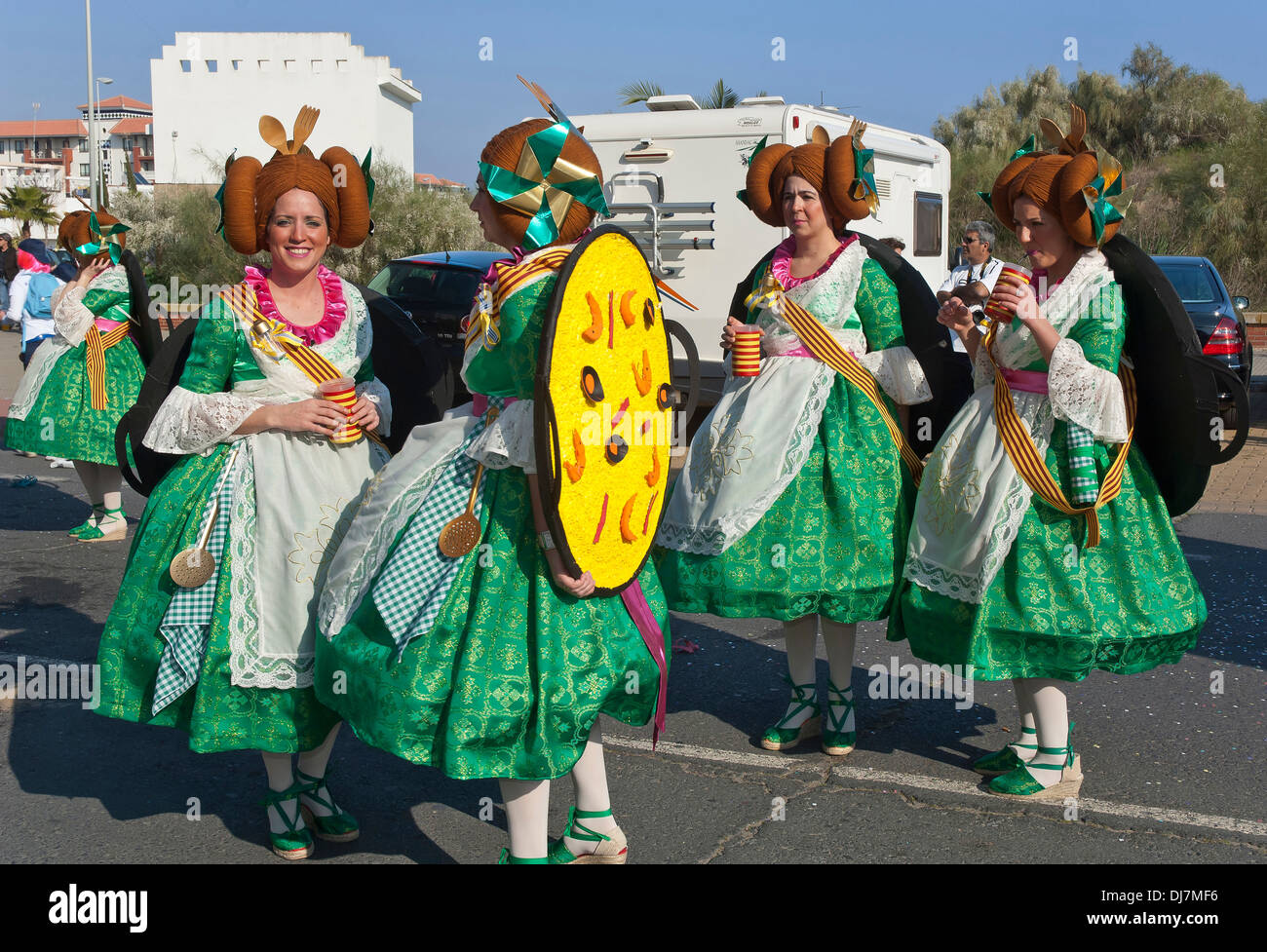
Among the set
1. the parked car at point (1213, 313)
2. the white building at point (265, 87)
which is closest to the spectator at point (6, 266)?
the parked car at point (1213, 313)

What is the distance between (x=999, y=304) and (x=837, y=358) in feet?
2.09

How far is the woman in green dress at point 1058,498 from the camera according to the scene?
3.74m

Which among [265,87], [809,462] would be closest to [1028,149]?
[809,462]

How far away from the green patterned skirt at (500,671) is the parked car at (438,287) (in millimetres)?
8464

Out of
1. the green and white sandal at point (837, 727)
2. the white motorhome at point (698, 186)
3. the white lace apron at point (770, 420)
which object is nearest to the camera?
the white lace apron at point (770, 420)

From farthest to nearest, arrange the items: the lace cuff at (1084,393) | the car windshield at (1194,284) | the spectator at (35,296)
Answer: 1. the car windshield at (1194,284)
2. the spectator at (35,296)
3. the lace cuff at (1084,393)

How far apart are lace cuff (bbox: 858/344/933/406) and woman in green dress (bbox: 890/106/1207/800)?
304mm

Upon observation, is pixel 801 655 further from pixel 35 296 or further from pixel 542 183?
pixel 35 296

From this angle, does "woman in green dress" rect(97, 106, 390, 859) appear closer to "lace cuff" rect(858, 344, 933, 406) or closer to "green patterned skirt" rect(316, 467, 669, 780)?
"green patterned skirt" rect(316, 467, 669, 780)

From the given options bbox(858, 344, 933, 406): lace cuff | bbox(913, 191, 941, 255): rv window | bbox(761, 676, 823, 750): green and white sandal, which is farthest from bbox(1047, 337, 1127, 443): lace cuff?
bbox(913, 191, 941, 255): rv window

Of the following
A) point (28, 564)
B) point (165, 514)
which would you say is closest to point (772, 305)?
point (165, 514)

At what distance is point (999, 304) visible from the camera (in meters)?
3.78

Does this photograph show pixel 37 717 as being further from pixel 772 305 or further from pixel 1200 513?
pixel 1200 513

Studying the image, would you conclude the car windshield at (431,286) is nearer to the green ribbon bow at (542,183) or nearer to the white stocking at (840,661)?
the white stocking at (840,661)
